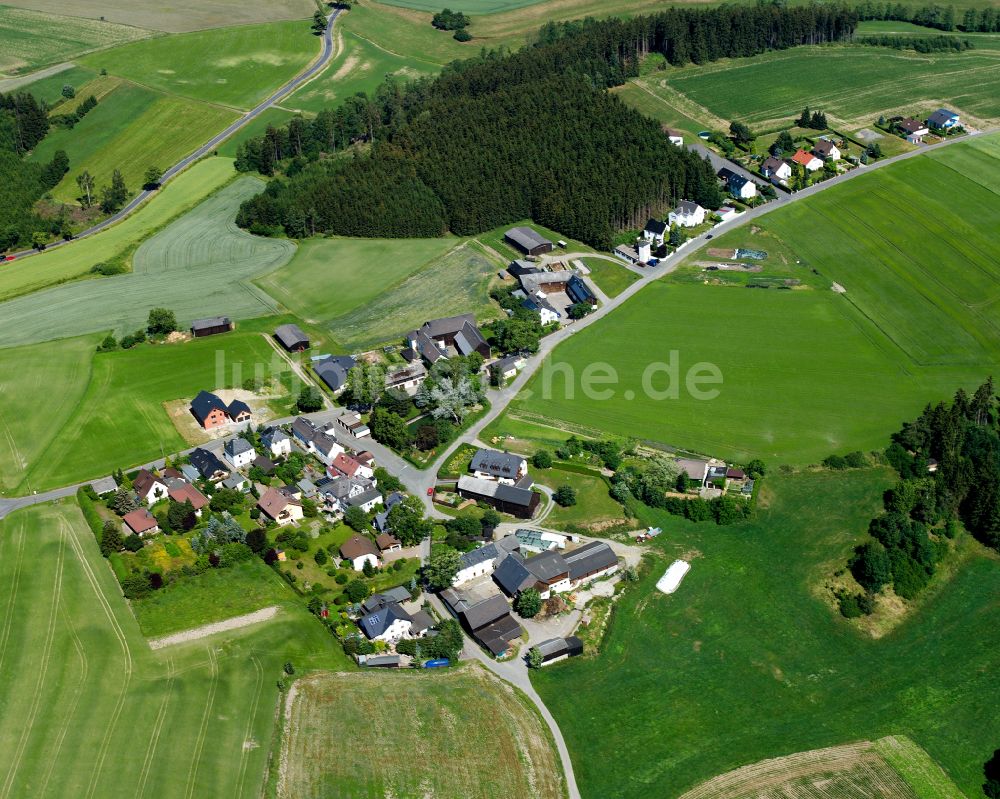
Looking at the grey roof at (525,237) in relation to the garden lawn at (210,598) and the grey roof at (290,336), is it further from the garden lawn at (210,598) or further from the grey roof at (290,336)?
the garden lawn at (210,598)

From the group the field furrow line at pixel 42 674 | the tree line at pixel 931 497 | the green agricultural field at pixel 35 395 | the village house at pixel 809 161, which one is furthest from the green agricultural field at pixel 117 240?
the tree line at pixel 931 497

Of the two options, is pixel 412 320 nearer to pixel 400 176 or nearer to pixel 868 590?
pixel 400 176

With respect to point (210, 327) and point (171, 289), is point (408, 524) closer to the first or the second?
point (210, 327)

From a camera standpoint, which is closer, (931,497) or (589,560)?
(589,560)

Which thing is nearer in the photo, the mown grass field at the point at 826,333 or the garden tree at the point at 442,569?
the garden tree at the point at 442,569

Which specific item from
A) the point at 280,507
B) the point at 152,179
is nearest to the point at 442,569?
the point at 280,507


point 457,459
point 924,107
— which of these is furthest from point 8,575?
point 924,107
